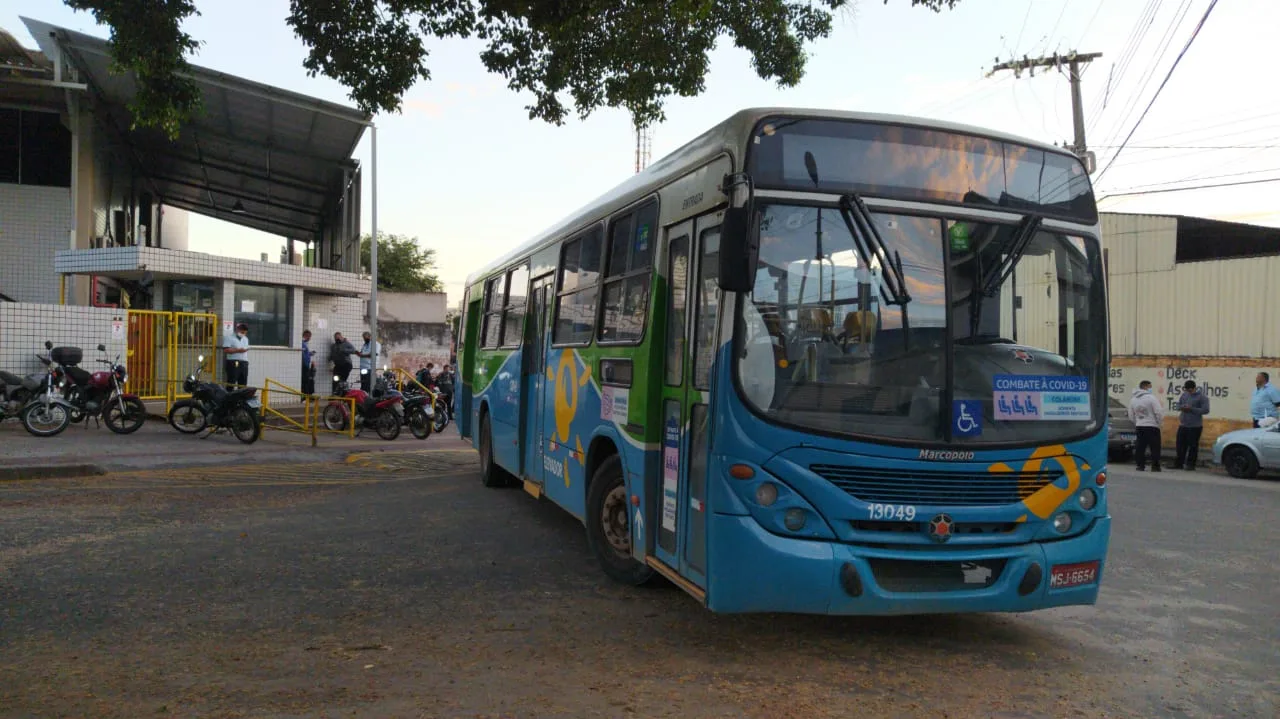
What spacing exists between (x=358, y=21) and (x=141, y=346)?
11724 millimetres

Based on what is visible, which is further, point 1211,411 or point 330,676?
point 1211,411

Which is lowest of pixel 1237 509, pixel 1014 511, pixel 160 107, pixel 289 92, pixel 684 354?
pixel 1237 509

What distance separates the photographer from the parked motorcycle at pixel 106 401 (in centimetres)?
1478

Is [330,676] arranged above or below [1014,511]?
below

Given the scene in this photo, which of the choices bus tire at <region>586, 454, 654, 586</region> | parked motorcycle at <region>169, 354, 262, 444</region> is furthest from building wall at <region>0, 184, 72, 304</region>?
bus tire at <region>586, 454, 654, 586</region>

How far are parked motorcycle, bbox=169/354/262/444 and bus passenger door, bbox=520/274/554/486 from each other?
744 cm

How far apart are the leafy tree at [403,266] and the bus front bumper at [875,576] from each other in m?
61.2

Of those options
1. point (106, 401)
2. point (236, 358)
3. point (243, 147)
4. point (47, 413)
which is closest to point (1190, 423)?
point (236, 358)

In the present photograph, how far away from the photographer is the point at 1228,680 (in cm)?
477

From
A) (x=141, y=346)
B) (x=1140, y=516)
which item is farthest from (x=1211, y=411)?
(x=141, y=346)

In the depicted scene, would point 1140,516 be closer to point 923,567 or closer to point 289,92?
point 923,567

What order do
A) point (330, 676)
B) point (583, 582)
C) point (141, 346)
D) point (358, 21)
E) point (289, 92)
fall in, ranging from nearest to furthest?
point (330, 676) → point (583, 582) → point (358, 21) → point (141, 346) → point (289, 92)

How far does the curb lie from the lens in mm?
10875

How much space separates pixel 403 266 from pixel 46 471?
56694 millimetres
